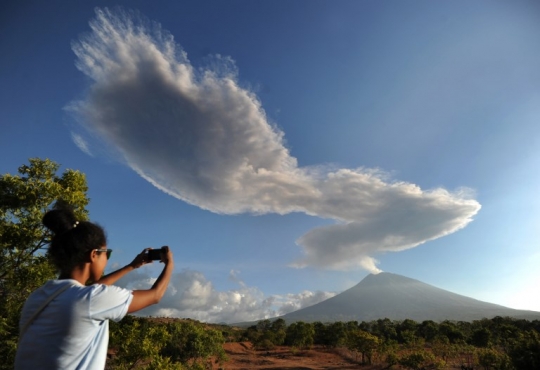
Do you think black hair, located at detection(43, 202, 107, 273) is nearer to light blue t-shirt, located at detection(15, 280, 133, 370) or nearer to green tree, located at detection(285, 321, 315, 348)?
light blue t-shirt, located at detection(15, 280, 133, 370)

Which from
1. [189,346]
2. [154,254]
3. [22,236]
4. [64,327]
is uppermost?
[22,236]

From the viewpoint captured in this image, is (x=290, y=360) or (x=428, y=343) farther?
(x=428, y=343)

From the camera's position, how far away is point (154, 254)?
2451 millimetres

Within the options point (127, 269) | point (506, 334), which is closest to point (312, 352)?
point (506, 334)

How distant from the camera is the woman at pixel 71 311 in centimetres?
154

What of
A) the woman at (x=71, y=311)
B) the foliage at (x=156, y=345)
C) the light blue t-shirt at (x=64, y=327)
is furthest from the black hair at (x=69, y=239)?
the foliage at (x=156, y=345)

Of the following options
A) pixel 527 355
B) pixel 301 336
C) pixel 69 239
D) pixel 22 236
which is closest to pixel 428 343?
pixel 301 336

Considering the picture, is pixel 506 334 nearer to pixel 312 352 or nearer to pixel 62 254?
pixel 312 352

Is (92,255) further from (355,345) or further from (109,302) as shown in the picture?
(355,345)

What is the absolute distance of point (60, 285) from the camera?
1.62 meters

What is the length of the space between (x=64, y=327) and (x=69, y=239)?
0.58 m

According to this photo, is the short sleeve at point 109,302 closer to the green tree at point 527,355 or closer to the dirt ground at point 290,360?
the green tree at point 527,355

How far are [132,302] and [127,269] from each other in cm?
78

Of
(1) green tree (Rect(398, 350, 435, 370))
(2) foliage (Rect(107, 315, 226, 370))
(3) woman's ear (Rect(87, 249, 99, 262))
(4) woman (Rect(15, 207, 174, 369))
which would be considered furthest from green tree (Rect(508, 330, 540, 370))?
(3) woman's ear (Rect(87, 249, 99, 262))
